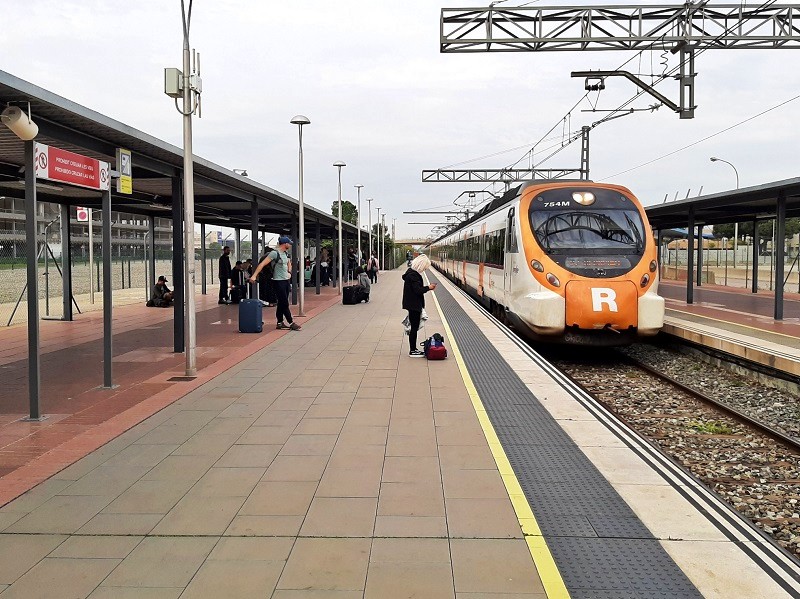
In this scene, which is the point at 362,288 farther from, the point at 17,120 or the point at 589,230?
the point at 17,120

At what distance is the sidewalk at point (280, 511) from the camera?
3.57m

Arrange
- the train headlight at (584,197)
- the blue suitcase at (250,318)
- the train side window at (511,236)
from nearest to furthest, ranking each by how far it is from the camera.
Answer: the train headlight at (584,197) < the train side window at (511,236) < the blue suitcase at (250,318)

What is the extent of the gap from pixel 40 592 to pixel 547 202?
33.9ft

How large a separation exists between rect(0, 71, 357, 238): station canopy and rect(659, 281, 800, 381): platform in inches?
360

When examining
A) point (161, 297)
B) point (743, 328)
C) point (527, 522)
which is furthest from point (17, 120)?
point (161, 297)

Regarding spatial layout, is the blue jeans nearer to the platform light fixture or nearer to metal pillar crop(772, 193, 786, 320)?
the platform light fixture

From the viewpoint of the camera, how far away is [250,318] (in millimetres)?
14484

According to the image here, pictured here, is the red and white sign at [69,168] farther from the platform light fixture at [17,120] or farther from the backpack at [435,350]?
the backpack at [435,350]

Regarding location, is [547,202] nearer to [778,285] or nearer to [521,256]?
[521,256]

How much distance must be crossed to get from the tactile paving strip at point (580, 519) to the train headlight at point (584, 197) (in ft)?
18.4

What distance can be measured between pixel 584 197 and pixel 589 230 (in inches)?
26.7

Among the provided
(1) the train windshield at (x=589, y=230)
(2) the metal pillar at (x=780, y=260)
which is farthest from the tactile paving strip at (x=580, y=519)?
(2) the metal pillar at (x=780, y=260)

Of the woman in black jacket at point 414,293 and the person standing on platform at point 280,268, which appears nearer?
the woman in black jacket at point 414,293

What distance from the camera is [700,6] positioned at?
10953 millimetres
